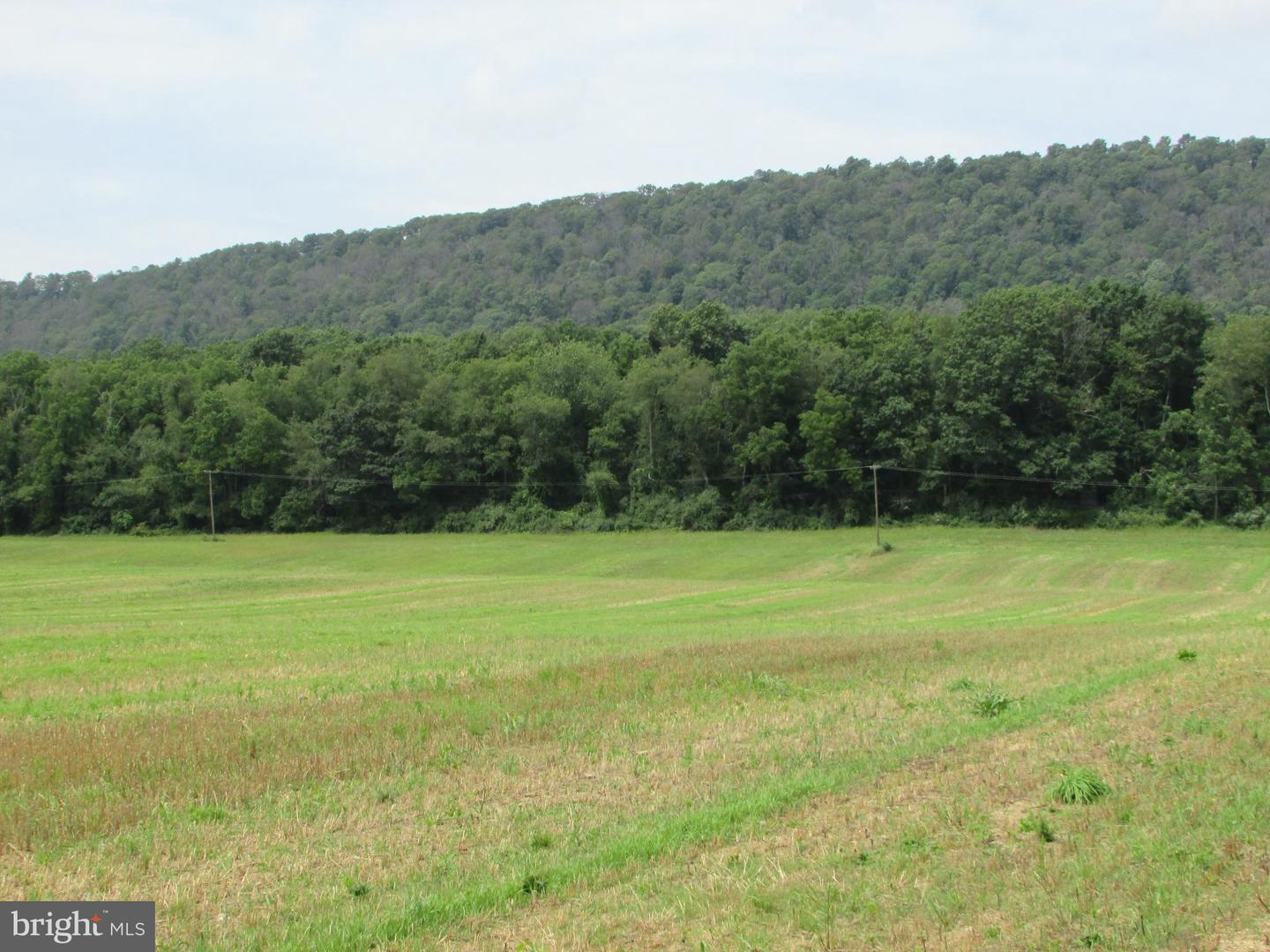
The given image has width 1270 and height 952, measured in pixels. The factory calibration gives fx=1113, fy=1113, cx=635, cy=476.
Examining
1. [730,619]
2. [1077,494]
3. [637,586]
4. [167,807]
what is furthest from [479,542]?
[167,807]

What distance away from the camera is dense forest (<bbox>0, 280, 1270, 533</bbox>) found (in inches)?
3297

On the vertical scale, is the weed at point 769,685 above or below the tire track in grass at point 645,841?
below

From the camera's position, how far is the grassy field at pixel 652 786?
7934 millimetres

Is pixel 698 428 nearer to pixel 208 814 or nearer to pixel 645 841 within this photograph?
pixel 208 814

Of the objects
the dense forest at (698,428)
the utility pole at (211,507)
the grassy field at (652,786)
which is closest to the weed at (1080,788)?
the grassy field at (652,786)

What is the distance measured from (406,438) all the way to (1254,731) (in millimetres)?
95733

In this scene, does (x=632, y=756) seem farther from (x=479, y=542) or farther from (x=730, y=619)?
(x=479, y=542)

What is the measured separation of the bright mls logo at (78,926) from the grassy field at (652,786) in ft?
0.70

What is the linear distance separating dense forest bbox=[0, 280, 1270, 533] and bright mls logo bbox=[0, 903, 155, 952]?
81.1 metres

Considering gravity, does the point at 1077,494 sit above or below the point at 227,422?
below

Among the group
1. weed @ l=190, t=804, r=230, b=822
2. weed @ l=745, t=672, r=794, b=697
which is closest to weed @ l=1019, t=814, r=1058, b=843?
weed @ l=190, t=804, r=230, b=822

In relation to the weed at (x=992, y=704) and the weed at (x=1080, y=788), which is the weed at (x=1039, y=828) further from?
the weed at (x=992, y=704)

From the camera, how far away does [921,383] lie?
9050 centimetres

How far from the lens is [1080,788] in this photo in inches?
403
